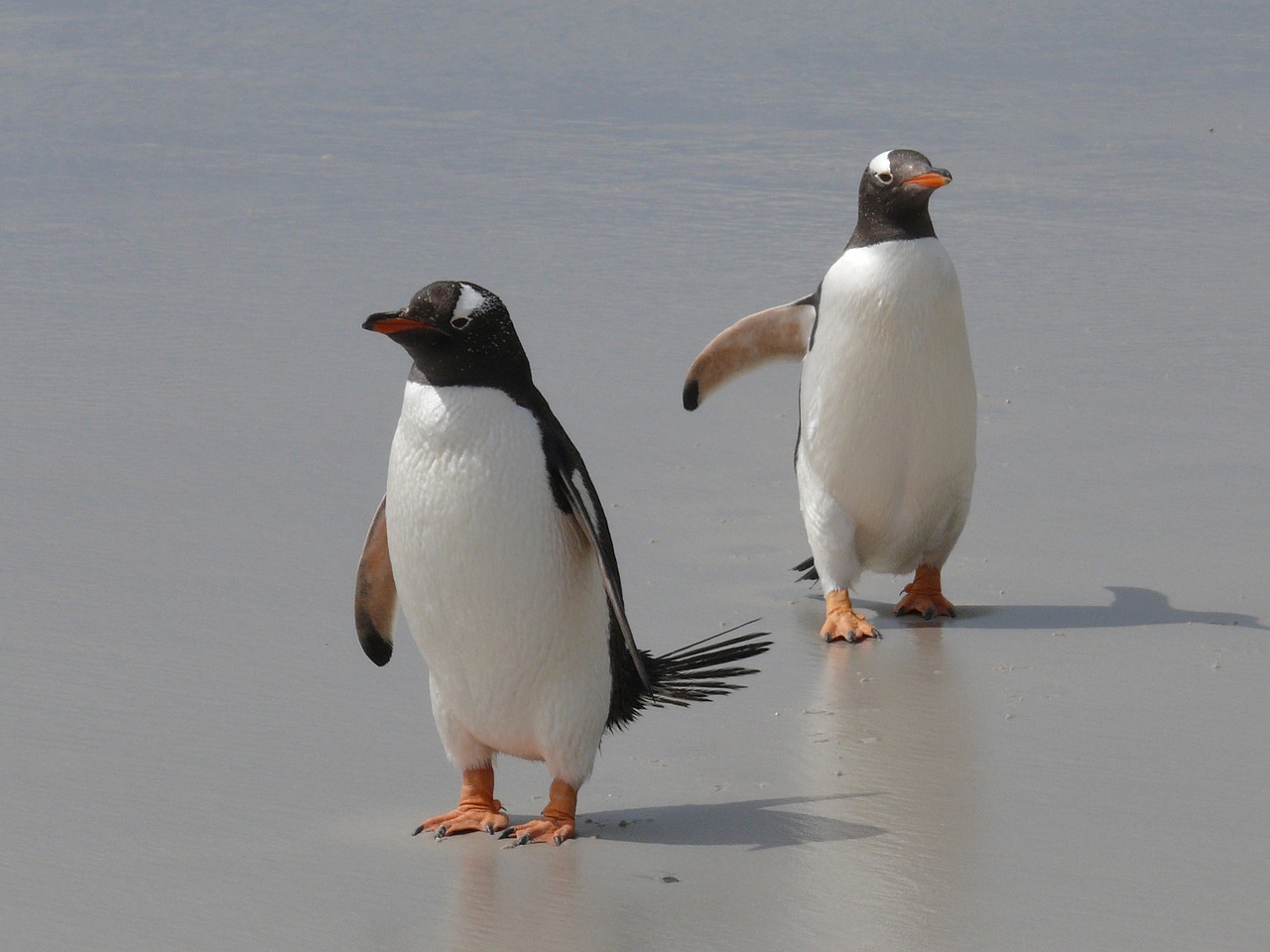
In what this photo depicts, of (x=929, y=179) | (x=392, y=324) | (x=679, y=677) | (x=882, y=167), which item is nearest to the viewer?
→ (x=392, y=324)

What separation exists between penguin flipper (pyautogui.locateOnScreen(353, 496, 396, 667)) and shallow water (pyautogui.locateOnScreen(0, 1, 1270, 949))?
26 cm

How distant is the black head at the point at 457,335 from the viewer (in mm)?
3271

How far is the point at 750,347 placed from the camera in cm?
535

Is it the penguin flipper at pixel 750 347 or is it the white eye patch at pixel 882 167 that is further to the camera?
the penguin flipper at pixel 750 347

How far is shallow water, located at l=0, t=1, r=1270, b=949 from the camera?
10.5 ft

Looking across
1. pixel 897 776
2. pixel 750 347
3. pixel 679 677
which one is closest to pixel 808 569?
pixel 750 347

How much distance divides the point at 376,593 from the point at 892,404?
1.72 m

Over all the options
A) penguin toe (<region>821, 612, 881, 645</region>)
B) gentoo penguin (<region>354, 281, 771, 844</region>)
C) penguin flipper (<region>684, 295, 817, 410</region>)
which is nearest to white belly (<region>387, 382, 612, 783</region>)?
gentoo penguin (<region>354, 281, 771, 844</region>)

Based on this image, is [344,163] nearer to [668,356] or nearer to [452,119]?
[452,119]

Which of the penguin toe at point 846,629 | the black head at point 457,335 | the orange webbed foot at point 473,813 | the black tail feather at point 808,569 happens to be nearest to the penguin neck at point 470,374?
the black head at point 457,335

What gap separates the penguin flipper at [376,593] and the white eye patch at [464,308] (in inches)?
17.8

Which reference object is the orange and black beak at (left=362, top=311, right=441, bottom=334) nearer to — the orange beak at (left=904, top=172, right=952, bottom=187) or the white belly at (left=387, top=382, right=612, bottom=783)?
the white belly at (left=387, top=382, right=612, bottom=783)

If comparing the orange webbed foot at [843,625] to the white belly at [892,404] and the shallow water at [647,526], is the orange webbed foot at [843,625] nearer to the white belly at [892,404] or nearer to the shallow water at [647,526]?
the shallow water at [647,526]

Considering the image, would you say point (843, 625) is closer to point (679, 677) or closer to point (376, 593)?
point (679, 677)
